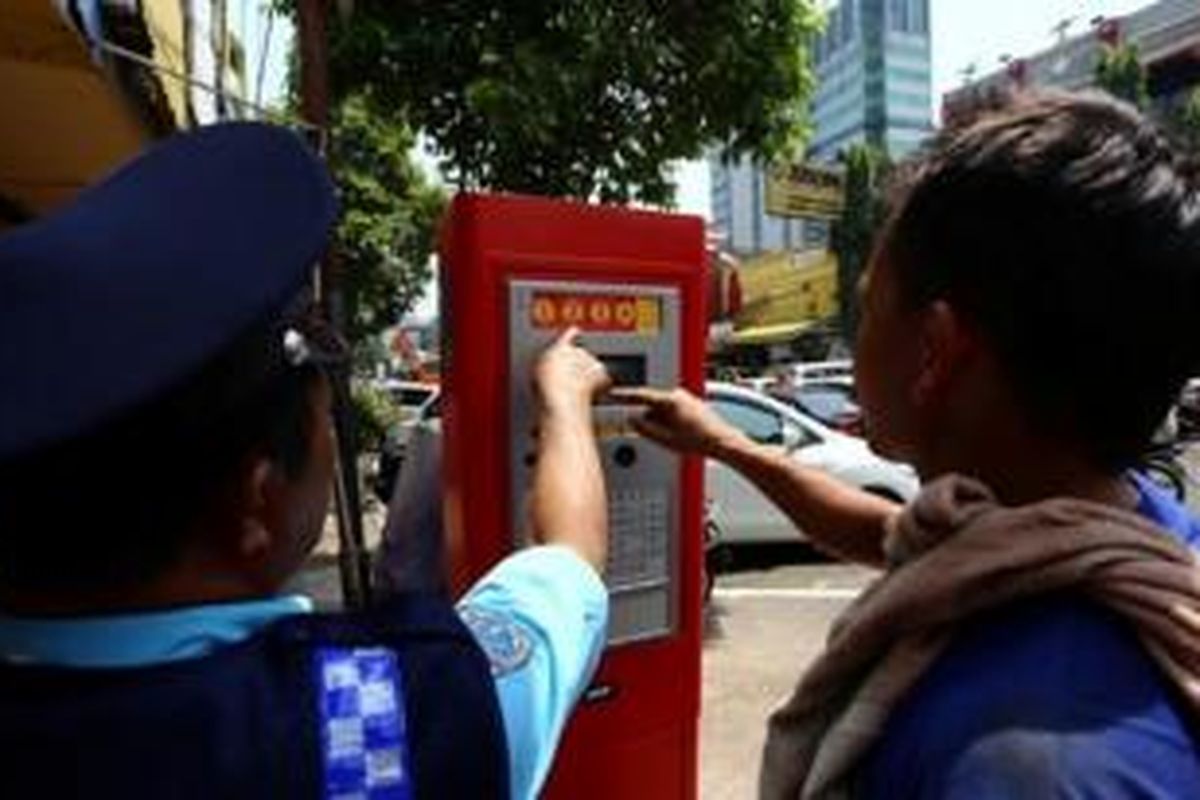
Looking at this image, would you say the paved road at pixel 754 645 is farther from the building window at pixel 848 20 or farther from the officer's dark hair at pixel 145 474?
the building window at pixel 848 20

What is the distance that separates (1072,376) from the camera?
4.72 ft

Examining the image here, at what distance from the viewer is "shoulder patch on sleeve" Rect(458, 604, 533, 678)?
4.99 feet

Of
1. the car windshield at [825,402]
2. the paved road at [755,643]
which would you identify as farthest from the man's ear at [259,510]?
the car windshield at [825,402]

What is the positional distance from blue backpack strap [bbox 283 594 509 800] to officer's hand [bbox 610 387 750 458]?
57.9 inches

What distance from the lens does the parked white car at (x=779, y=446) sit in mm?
12461

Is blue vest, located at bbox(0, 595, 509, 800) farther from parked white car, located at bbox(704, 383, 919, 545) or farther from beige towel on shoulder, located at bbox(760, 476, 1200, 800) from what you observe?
parked white car, located at bbox(704, 383, 919, 545)

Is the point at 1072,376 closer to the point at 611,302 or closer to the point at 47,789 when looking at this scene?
the point at 47,789

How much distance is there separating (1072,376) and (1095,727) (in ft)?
0.97

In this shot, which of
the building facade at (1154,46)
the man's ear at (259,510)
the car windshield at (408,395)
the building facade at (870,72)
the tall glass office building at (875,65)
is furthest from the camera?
the tall glass office building at (875,65)

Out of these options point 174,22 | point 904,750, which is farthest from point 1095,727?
point 174,22

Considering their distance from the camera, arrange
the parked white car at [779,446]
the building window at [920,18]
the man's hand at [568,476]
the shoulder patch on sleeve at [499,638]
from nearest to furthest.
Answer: the shoulder patch on sleeve at [499,638], the man's hand at [568,476], the parked white car at [779,446], the building window at [920,18]

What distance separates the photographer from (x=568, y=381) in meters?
2.55

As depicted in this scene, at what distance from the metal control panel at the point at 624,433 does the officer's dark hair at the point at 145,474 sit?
6.28 ft

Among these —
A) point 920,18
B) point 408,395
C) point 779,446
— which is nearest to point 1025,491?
point 779,446
